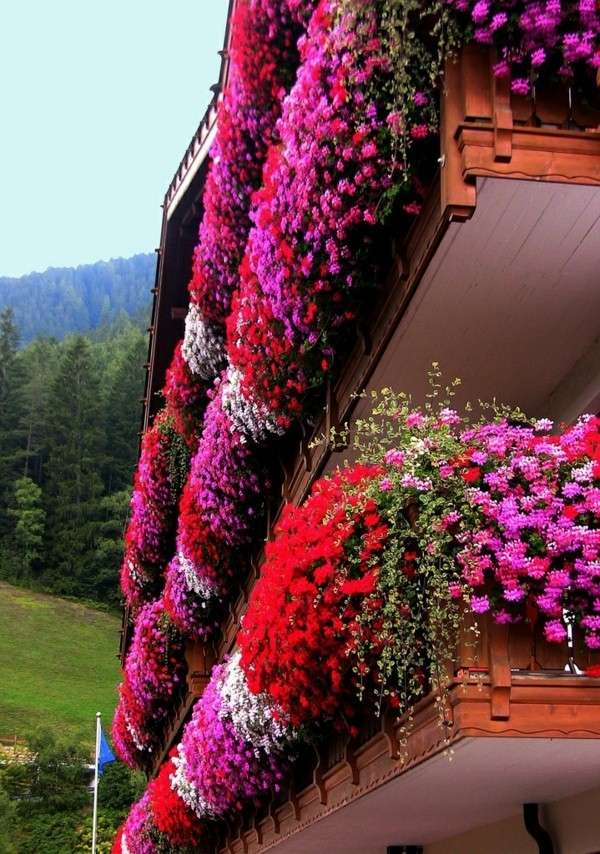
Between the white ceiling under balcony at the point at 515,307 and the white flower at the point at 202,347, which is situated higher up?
the white flower at the point at 202,347

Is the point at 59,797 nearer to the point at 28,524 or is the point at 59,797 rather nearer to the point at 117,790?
the point at 117,790

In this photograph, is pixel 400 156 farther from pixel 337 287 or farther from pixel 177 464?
pixel 177 464

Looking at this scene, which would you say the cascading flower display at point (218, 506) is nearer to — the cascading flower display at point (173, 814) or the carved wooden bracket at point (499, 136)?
the cascading flower display at point (173, 814)

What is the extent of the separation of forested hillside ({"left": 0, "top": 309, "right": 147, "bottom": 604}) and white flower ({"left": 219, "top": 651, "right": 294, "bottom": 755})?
8032cm

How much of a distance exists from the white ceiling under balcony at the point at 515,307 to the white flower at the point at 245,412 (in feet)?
5.63

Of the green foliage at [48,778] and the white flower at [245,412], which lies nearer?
the white flower at [245,412]

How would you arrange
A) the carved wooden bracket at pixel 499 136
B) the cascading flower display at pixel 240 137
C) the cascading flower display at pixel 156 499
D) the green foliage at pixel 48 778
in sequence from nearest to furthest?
the carved wooden bracket at pixel 499 136 < the cascading flower display at pixel 240 137 < the cascading flower display at pixel 156 499 < the green foliage at pixel 48 778

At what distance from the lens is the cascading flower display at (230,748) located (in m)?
9.69

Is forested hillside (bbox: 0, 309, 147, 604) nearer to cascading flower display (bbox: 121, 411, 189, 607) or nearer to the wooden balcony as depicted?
cascading flower display (bbox: 121, 411, 189, 607)

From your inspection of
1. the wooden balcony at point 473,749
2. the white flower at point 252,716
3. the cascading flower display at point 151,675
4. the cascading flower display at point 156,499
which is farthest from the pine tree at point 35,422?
the wooden balcony at point 473,749

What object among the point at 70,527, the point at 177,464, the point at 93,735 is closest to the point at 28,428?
the point at 70,527

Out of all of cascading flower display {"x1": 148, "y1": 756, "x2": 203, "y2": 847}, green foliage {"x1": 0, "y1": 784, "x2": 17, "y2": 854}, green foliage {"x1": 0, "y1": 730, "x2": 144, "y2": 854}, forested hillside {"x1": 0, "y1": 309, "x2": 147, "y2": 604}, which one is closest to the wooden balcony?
cascading flower display {"x1": 148, "y1": 756, "x2": 203, "y2": 847}

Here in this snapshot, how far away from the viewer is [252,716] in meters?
9.69

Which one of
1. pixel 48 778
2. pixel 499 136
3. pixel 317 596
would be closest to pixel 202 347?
pixel 317 596
